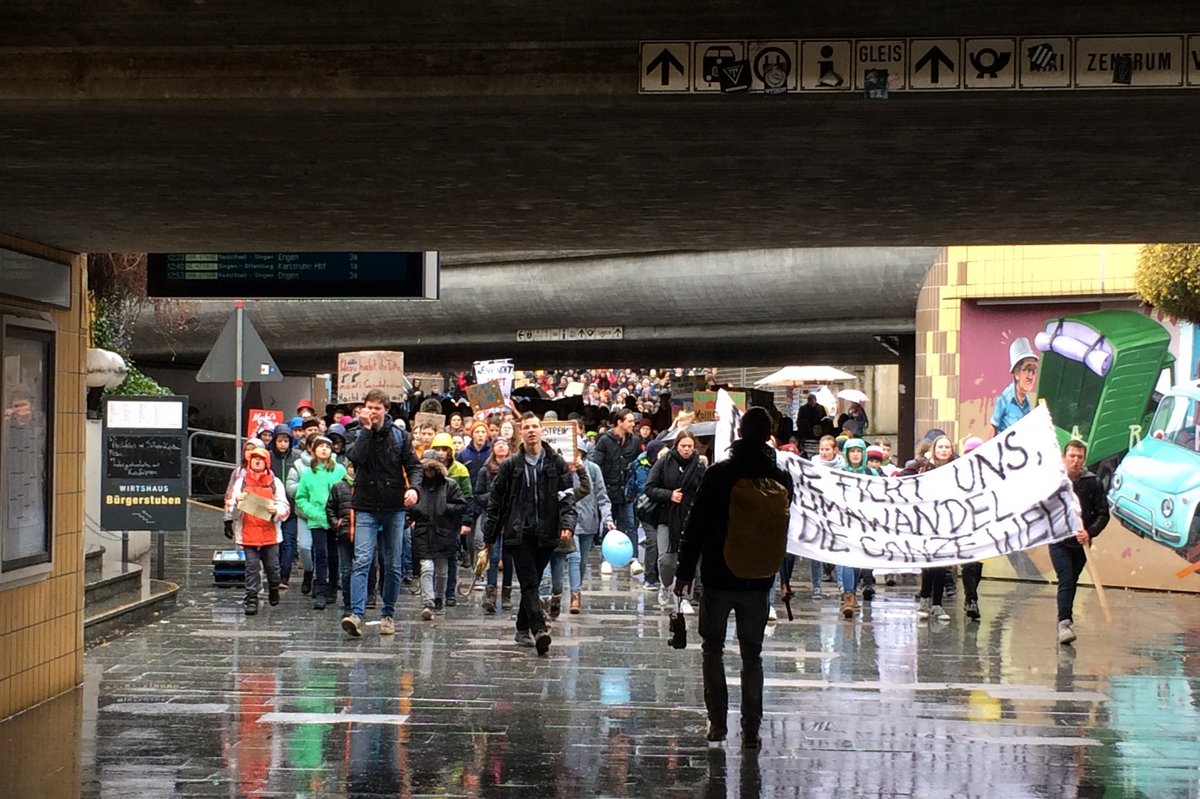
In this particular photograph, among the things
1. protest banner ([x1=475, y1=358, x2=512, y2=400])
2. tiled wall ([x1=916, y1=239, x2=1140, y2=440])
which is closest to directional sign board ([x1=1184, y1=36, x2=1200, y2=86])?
tiled wall ([x1=916, y1=239, x2=1140, y2=440])

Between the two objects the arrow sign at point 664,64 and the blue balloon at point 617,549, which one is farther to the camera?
the blue balloon at point 617,549

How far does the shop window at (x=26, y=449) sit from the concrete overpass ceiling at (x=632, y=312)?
16.8m

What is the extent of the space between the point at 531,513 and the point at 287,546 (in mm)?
6104

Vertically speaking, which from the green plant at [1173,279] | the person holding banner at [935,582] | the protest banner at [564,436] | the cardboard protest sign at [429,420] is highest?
the green plant at [1173,279]

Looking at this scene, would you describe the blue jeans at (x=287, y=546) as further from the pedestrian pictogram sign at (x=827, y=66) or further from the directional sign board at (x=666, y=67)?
the pedestrian pictogram sign at (x=827, y=66)

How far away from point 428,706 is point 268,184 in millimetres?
3702

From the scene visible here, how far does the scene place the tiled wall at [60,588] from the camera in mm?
→ 10273

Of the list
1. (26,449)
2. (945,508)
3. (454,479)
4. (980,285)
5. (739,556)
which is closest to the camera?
(739,556)

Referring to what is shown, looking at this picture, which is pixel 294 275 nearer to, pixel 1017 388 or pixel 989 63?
pixel 989 63

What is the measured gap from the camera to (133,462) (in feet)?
54.5

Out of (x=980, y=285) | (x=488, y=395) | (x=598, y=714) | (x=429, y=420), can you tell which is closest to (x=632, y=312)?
(x=488, y=395)

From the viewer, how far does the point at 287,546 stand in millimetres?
18750

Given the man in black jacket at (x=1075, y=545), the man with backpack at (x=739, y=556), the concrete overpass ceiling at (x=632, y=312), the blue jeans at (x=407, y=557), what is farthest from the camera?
the concrete overpass ceiling at (x=632, y=312)

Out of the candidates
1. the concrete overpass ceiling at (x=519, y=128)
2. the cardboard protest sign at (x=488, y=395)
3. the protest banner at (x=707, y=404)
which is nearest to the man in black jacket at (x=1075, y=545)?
the concrete overpass ceiling at (x=519, y=128)
